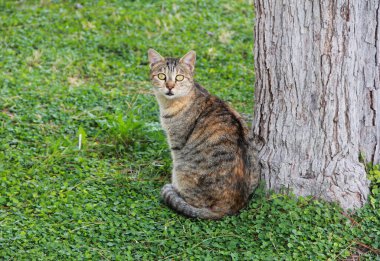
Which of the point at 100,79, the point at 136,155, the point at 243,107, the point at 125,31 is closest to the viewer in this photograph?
the point at 136,155

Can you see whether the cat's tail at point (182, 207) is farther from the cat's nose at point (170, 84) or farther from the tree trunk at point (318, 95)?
the cat's nose at point (170, 84)

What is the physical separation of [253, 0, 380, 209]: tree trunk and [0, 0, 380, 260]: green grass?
229mm

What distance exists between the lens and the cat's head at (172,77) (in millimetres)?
5980

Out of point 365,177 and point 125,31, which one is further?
point 125,31

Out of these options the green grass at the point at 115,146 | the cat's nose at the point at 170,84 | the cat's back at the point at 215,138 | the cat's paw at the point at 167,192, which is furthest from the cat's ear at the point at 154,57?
the cat's paw at the point at 167,192

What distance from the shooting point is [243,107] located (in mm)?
7656

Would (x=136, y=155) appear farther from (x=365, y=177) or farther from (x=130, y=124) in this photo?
(x=365, y=177)

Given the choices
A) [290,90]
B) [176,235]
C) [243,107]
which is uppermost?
[290,90]

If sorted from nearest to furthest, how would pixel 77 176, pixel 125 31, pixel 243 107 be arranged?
pixel 77 176 → pixel 243 107 → pixel 125 31

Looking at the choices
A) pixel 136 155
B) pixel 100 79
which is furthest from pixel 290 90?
pixel 100 79

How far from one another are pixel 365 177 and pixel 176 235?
5.53 ft

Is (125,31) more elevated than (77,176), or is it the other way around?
(125,31)

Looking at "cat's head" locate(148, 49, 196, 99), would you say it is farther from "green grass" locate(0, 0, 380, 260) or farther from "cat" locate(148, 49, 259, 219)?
"green grass" locate(0, 0, 380, 260)

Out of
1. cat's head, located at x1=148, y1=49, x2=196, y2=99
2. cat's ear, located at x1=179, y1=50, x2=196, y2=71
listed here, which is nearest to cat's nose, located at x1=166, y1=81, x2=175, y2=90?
cat's head, located at x1=148, y1=49, x2=196, y2=99
